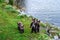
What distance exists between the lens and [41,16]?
161ft

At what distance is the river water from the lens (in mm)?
47781

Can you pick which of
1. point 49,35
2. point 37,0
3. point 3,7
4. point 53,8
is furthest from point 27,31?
point 37,0

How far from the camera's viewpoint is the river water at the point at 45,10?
47.8 m

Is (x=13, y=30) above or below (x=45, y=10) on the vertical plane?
above

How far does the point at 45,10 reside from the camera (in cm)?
5416

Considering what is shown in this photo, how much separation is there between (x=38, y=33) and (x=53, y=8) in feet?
88.8

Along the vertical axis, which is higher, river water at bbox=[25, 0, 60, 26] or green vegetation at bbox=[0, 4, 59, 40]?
green vegetation at bbox=[0, 4, 59, 40]

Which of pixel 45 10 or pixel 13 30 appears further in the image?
pixel 45 10

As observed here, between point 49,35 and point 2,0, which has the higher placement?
point 2,0

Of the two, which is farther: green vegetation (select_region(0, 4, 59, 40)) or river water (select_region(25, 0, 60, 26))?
river water (select_region(25, 0, 60, 26))

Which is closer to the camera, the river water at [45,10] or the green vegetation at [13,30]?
the green vegetation at [13,30]

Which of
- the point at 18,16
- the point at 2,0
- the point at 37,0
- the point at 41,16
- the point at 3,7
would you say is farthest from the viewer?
the point at 37,0

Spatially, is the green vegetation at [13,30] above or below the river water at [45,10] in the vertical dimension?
above

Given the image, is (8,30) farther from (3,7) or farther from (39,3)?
(39,3)
